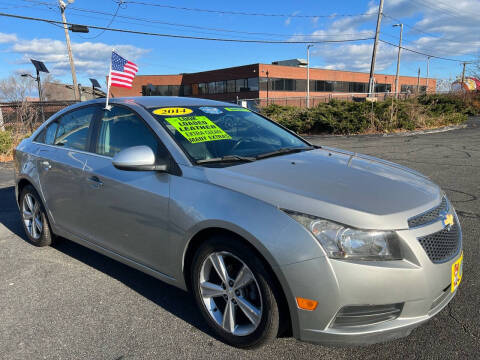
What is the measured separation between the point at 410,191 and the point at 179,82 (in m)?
60.5

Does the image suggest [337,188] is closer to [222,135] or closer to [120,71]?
[222,135]

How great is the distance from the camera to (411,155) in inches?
384

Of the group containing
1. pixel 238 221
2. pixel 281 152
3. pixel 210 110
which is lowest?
pixel 238 221

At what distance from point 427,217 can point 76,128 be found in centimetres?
331

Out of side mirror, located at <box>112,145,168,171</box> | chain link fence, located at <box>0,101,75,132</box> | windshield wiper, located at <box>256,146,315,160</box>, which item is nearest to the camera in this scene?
side mirror, located at <box>112,145,168,171</box>

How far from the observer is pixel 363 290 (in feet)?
6.53

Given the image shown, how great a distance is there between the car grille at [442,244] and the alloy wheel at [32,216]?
391cm

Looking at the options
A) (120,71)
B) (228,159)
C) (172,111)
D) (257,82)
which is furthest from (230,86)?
(228,159)

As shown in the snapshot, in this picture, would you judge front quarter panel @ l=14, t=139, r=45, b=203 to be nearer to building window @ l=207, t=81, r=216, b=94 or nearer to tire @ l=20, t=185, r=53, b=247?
tire @ l=20, t=185, r=53, b=247

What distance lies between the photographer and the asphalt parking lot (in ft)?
8.01

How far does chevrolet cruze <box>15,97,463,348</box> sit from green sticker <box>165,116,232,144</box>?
0.01m

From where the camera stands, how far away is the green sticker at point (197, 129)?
117 inches

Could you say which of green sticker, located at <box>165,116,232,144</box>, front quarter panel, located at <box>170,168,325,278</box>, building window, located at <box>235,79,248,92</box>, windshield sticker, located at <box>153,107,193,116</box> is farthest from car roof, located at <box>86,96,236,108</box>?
building window, located at <box>235,79,248,92</box>

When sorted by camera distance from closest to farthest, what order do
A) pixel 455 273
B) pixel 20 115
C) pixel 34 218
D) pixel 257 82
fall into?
pixel 455 273 → pixel 34 218 → pixel 20 115 → pixel 257 82
